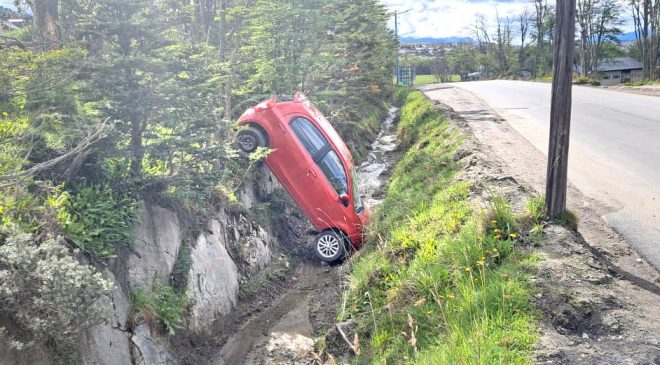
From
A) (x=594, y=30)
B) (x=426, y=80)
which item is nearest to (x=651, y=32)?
(x=594, y=30)

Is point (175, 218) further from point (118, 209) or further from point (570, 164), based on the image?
point (570, 164)

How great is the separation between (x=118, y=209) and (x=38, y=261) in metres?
1.81

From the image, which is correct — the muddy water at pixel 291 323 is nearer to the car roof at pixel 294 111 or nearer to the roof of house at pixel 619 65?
the car roof at pixel 294 111

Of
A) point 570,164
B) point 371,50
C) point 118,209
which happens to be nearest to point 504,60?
point 371,50

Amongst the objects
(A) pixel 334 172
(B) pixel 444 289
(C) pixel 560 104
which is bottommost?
(B) pixel 444 289

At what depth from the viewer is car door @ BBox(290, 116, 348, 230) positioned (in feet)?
33.7

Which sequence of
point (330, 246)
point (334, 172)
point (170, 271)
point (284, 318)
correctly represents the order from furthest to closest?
point (334, 172)
point (330, 246)
point (284, 318)
point (170, 271)

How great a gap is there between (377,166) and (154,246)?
37.2 feet

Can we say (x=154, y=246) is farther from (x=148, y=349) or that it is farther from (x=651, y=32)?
(x=651, y=32)

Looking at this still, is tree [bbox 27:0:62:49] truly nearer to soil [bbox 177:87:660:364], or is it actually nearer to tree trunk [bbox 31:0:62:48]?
tree trunk [bbox 31:0:62:48]

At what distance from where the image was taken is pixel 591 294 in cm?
473

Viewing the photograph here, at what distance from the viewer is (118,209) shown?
6.54 m

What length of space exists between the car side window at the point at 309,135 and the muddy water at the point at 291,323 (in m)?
2.32

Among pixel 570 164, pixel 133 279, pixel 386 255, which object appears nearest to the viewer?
pixel 133 279
